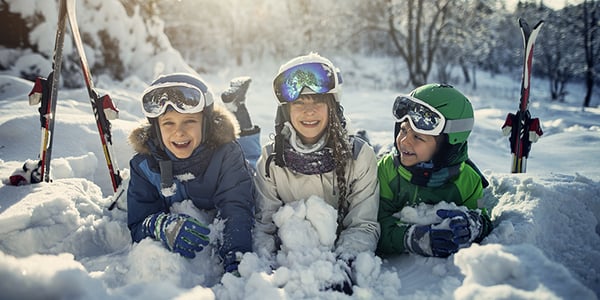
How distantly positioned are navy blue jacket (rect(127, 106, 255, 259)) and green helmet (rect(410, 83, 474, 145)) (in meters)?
1.52

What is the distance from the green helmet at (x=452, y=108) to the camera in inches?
102

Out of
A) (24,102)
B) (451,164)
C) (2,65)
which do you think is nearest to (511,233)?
(451,164)

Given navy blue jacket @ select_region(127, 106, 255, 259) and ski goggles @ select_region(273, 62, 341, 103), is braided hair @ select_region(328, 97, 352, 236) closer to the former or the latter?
ski goggles @ select_region(273, 62, 341, 103)

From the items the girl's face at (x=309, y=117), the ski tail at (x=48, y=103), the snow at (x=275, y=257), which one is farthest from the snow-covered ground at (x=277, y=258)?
the girl's face at (x=309, y=117)

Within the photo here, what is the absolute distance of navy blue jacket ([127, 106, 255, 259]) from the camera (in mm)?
2633

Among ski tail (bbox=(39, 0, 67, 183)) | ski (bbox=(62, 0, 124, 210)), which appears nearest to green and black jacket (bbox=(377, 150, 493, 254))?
ski (bbox=(62, 0, 124, 210))

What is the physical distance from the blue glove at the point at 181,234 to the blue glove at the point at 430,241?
1.37 m

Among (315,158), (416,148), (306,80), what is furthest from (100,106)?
(416,148)

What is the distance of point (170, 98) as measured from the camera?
2.59 metres

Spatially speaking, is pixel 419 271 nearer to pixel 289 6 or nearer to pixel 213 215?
pixel 213 215

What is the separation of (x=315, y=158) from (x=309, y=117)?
309mm

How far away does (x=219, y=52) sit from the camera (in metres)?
32.5

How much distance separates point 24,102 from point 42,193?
10.3 ft

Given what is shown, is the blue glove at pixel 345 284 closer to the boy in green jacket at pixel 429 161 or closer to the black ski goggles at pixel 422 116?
the boy in green jacket at pixel 429 161
